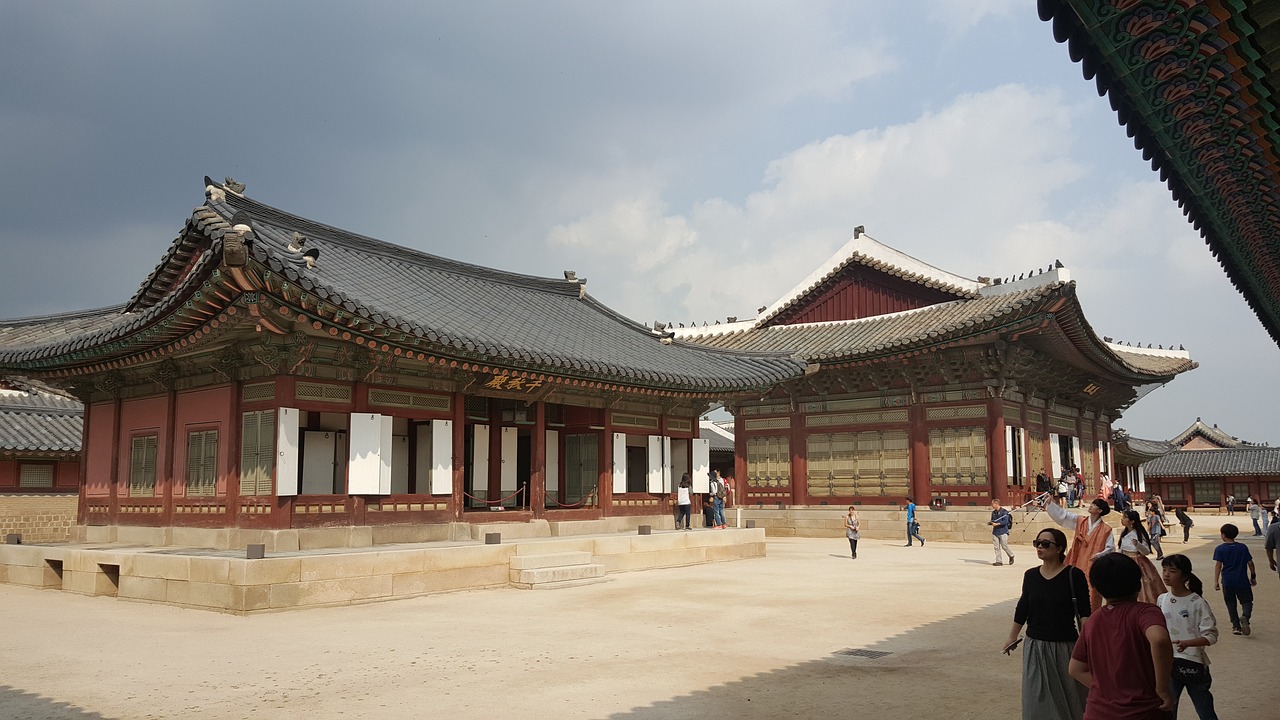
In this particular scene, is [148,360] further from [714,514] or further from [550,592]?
[714,514]

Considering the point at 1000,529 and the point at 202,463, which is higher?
the point at 202,463

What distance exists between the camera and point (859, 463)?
97.0 feet

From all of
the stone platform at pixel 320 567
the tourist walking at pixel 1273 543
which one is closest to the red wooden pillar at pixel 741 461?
the stone platform at pixel 320 567

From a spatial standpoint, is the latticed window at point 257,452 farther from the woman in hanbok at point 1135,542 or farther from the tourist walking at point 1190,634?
the tourist walking at point 1190,634

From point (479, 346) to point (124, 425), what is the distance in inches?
328

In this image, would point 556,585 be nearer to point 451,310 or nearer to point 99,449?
point 451,310

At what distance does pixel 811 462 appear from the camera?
101 ft

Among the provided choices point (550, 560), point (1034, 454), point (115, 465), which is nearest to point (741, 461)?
point (1034, 454)

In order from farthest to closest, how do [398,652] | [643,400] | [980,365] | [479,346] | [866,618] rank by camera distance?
[980,365] < [643,400] < [479,346] < [866,618] < [398,652]

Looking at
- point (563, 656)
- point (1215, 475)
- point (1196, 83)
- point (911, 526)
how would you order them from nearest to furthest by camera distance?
1. point (1196, 83)
2. point (563, 656)
3. point (911, 526)
4. point (1215, 475)

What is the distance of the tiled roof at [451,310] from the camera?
50.6 feet

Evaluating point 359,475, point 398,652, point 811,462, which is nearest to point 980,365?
point 811,462

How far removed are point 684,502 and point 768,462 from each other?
9.41 m

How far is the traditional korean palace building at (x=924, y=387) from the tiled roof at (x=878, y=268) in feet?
0.17
